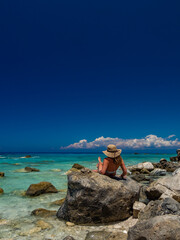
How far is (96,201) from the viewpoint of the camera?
20.2ft

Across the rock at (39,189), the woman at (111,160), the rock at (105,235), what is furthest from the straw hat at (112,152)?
the rock at (39,189)

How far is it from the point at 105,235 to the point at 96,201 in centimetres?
109

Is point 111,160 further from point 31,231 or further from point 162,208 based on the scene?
point 31,231

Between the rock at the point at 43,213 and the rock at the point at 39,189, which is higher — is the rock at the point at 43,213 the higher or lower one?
the lower one

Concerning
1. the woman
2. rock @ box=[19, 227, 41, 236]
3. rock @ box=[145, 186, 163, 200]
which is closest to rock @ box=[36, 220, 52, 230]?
rock @ box=[19, 227, 41, 236]

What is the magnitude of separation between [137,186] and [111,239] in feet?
8.69

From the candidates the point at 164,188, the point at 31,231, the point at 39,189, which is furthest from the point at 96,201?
the point at 39,189

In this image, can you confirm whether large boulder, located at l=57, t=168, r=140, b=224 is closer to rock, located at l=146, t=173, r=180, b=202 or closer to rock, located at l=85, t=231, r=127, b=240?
rock, located at l=85, t=231, r=127, b=240

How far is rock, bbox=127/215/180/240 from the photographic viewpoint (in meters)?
3.48

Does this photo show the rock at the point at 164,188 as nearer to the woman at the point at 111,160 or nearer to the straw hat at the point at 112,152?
the woman at the point at 111,160

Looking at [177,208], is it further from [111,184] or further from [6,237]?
[6,237]

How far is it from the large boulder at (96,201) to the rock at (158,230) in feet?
7.37

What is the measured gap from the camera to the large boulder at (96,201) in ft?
20.2

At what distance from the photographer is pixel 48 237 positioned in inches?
208
